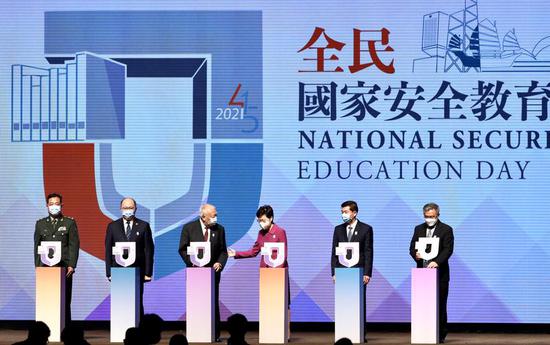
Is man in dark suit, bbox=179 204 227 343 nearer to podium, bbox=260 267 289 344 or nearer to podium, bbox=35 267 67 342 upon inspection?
podium, bbox=260 267 289 344

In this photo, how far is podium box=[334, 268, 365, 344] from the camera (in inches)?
442

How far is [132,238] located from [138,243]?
0.08 metres

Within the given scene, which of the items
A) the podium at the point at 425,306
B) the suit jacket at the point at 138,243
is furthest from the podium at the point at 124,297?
the podium at the point at 425,306

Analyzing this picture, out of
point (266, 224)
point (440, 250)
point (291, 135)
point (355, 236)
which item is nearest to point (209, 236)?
point (266, 224)

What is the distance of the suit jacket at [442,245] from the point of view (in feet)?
37.7

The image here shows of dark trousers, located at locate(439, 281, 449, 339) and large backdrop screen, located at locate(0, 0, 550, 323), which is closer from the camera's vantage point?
dark trousers, located at locate(439, 281, 449, 339)

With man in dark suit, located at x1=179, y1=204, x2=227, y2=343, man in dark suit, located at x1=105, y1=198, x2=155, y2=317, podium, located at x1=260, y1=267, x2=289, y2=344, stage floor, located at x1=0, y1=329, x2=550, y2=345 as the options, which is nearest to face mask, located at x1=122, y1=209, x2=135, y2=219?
man in dark suit, located at x1=105, y1=198, x2=155, y2=317

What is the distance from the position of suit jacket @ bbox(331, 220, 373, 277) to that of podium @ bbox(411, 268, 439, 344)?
0.52m

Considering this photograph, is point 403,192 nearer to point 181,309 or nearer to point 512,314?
point 512,314

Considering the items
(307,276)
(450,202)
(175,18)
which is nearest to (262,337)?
(307,276)

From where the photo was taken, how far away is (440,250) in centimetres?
1155

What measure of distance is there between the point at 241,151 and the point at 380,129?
139cm

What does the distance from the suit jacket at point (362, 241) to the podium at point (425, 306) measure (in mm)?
523

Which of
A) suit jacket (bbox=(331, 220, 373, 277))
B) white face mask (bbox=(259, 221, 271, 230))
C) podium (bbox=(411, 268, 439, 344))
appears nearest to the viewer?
podium (bbox=(411, 268, 439, 344))
